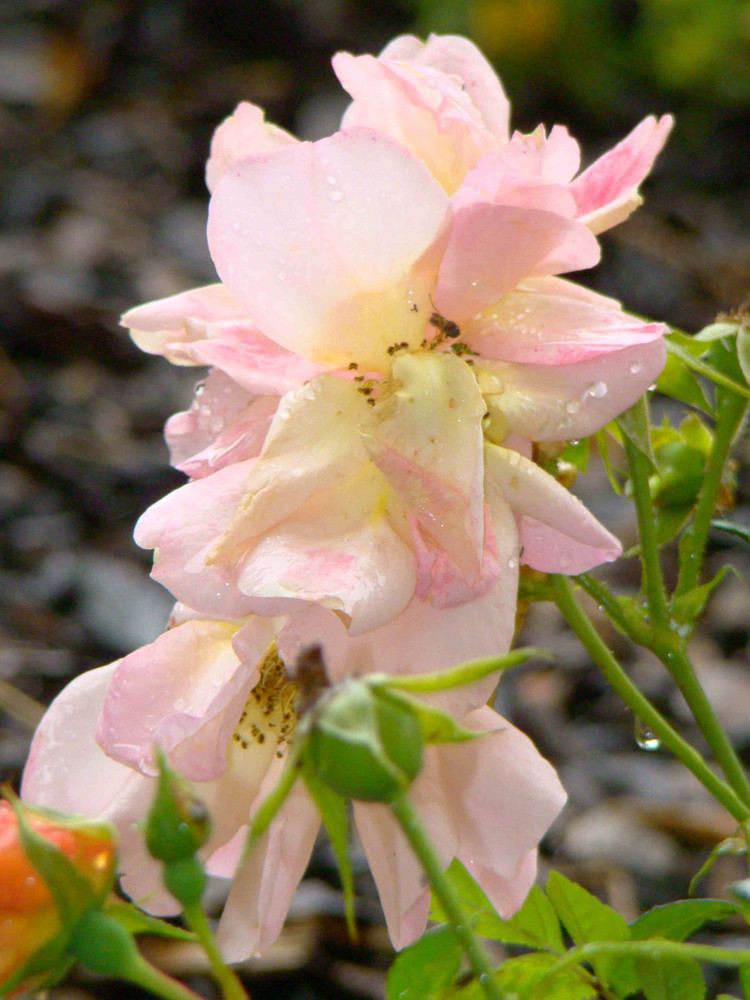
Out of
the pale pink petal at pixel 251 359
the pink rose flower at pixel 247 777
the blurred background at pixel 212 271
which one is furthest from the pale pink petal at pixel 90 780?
the blurred background at pixel 212 271

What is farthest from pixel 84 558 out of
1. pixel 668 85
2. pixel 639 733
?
pixel 668 85

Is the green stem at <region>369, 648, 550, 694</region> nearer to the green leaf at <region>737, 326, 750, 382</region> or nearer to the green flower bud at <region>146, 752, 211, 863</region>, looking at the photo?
the green flower bud at <region>146, 752, 211, 863</region>

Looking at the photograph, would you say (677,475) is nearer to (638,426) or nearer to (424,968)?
(638,426)

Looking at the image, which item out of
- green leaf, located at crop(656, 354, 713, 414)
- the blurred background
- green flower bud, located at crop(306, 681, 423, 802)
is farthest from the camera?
the blurred background

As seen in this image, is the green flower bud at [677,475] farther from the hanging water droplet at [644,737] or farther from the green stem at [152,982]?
the green stem at [152,982]

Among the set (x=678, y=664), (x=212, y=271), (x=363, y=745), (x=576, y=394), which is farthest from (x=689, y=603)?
(x=212, y=271)

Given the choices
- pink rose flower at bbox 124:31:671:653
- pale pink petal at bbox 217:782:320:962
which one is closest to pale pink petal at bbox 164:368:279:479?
pink rose flower at bbox 124:31:671:653
